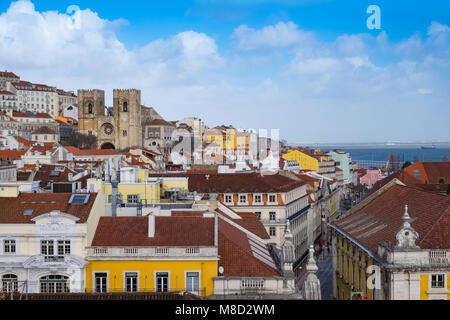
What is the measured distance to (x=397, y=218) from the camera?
3086 cm

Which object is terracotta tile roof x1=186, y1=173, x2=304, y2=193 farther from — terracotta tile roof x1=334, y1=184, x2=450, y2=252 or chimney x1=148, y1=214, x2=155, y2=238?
chimney x1=148, y1=214, x2=155, y2=238

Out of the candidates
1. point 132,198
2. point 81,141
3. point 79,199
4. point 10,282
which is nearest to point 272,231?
point 132,198

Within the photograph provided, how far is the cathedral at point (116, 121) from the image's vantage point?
14988 centimetres

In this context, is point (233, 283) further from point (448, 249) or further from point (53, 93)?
point (53, 93)

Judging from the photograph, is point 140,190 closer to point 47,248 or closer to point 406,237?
point 47,248

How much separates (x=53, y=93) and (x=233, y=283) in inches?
7178

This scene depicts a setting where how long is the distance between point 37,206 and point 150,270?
6063 mm

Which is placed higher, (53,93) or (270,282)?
(53,93)

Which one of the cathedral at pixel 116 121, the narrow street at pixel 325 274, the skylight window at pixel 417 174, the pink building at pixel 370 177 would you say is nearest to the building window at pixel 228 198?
the narrow street at pixel 325 274
